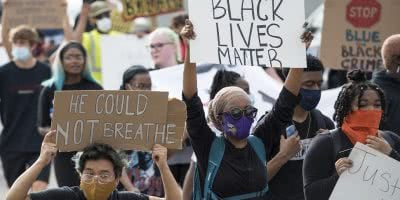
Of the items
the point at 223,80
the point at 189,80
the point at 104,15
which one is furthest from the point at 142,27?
the point at 189,80

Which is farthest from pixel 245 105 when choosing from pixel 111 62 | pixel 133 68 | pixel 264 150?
pixel 111 62

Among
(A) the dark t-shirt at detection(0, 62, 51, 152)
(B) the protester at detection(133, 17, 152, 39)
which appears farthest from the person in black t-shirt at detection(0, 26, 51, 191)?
(B) the protester at detection(133, 17, 152, 39)

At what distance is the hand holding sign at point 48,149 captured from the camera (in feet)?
20.6

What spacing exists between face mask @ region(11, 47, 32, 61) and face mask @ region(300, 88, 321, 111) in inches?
165

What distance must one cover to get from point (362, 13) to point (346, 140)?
400cm

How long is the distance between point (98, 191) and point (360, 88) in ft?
4.97

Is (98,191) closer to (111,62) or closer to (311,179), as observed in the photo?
(311,179)

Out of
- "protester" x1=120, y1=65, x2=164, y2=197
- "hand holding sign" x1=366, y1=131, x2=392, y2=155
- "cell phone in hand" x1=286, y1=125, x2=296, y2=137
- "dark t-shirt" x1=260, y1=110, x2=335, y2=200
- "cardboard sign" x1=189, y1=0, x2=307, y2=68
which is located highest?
"cardboard sign" x1=189, y1=0, x2=307, y2=68

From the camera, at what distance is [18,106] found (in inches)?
431

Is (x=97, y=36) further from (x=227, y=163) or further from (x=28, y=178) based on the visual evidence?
(x=28, y=178)

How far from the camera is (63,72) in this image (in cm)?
969

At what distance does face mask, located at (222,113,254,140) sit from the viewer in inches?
258

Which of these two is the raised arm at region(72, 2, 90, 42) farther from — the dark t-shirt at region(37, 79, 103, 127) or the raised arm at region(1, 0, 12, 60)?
the dark t-shirt at region(37, 79, 103, 127)

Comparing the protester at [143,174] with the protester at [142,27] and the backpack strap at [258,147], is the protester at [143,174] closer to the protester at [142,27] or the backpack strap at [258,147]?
the backpack strap at [258,147]
